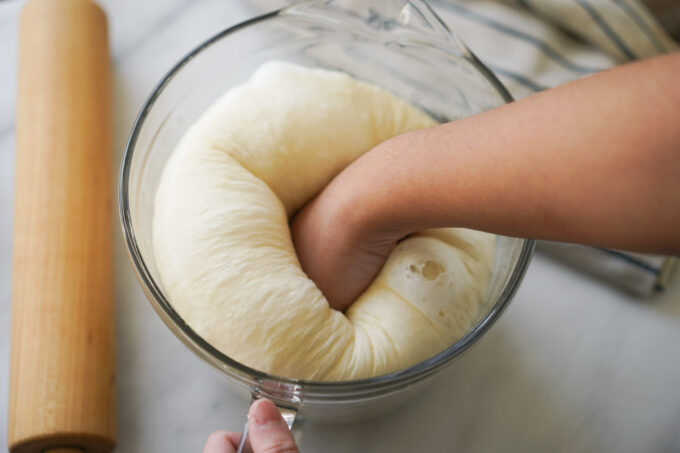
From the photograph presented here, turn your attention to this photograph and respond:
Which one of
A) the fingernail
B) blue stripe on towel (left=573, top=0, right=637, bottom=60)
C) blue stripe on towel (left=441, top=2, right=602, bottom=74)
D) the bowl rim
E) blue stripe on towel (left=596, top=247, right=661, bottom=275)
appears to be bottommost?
the fingernail

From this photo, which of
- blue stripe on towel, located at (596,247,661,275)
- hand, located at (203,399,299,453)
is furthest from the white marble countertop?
hand, located at (203,399,299,453)

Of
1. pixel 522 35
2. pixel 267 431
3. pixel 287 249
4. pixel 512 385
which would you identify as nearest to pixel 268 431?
pixel 267 431

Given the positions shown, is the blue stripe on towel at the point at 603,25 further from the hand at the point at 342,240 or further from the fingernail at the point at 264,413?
the fingernail at the point at 264,413

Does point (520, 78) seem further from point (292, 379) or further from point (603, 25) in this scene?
point (292, 379)

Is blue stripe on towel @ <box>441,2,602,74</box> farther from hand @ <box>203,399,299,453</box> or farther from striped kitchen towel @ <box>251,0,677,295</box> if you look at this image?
hand @ <box>203,399,299,453</box>

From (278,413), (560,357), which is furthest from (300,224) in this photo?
(560,357)

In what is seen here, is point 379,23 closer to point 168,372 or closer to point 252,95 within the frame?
point 252,95

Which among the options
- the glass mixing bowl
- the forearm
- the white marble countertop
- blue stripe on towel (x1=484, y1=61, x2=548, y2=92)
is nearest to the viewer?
the forearm

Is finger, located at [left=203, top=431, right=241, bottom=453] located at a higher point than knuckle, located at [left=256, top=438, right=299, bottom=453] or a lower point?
lower

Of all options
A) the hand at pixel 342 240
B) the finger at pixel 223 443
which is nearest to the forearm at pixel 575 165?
the hand at pixel 342 240
